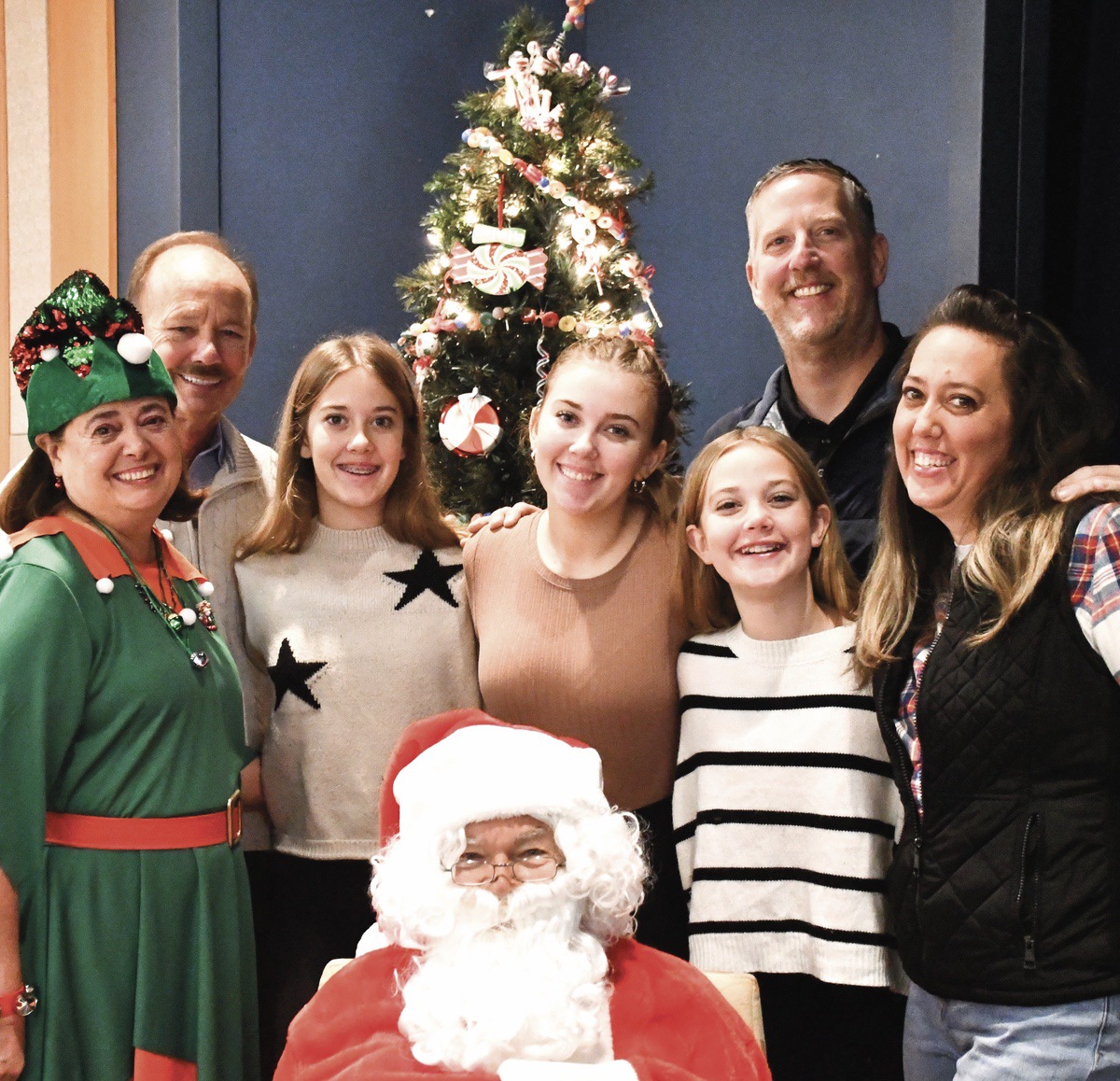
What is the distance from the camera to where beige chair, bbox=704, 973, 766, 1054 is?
2055mm

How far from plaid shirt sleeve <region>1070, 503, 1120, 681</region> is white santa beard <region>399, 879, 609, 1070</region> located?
0.87 meters

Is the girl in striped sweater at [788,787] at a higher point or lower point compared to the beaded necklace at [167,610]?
lower

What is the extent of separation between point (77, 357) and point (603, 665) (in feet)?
3.64

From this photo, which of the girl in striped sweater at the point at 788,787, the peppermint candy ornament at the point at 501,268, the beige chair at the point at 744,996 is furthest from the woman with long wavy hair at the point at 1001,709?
the peppermint candy ornament at the point at 501,268

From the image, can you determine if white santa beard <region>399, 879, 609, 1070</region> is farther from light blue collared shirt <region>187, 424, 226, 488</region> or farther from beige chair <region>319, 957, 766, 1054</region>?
light blue collared shirt <region>187, 424, 226, 488</region>

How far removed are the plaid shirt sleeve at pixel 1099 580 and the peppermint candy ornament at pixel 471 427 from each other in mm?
2236

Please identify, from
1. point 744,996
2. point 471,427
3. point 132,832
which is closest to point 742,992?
point 744,996

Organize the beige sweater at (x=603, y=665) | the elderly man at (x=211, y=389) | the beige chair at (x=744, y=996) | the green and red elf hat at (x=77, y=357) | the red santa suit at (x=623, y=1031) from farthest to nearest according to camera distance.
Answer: the elderly man at (x=211, y=389)
the beige sweater at (x=603, y=665)
the green and red elf hat at (x=77, y=357)
the beige chair at (x=744, y=996)
the red santa suit at (x=623, y=1031)

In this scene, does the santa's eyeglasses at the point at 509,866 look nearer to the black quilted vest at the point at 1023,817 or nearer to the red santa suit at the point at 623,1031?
the red santa suit at the point at 623,1031

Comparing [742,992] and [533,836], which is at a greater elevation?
[533,836]

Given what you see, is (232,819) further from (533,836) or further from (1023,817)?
(1023,817)

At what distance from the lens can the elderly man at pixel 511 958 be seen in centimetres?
182

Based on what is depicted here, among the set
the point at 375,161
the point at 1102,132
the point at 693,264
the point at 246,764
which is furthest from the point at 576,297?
the point at 246,764

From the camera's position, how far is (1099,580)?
1.89 m
